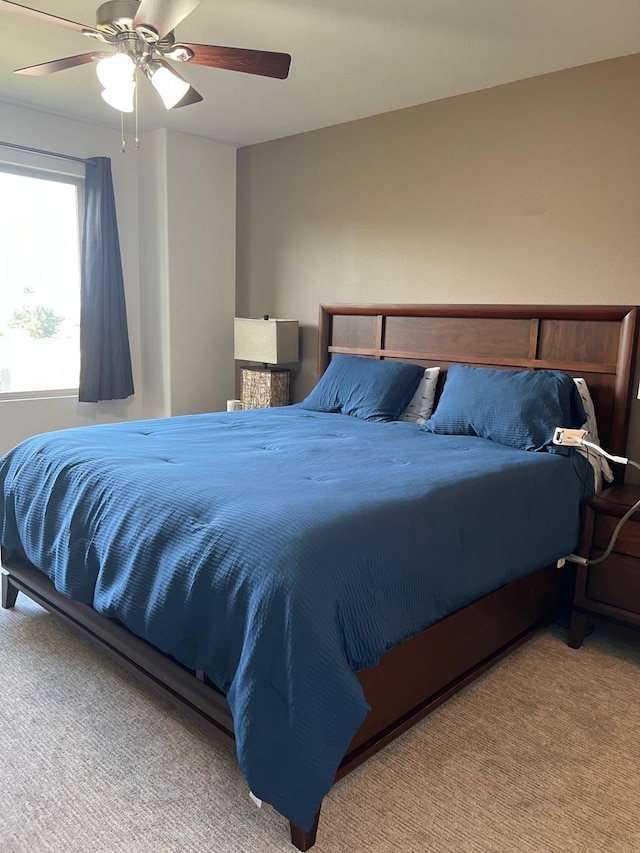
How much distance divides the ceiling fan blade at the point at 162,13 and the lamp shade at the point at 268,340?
2205 mm

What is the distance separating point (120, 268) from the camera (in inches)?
175

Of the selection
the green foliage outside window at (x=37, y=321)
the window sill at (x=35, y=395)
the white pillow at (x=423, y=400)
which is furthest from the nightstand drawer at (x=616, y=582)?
the green foliage outside window at (x=37, y=321)

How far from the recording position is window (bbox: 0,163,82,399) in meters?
4.13

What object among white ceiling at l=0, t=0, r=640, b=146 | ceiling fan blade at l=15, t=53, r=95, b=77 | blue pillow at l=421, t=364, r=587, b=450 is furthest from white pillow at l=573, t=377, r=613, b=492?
ceiling fan blade at l=15, t=53, r=95, b=77

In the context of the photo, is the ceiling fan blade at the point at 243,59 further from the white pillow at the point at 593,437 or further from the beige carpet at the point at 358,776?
the beige carpet at the point at 358,776

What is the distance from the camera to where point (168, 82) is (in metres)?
2.39

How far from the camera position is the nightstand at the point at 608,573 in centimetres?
246

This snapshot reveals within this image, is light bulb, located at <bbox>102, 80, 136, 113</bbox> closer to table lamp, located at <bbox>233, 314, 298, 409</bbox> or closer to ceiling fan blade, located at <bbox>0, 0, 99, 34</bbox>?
ceiling fan blade, located at <bbox>0, 0, 99, 34</bbox>

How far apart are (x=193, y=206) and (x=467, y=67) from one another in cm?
219

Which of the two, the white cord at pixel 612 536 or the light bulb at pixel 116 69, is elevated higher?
the light bulb at pixel 116 69

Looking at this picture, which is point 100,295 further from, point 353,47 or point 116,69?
point 353,47

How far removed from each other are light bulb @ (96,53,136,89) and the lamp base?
7.24 feet

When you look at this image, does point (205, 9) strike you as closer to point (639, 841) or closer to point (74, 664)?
point (74, 664)

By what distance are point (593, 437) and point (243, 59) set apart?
2131 millimetres
